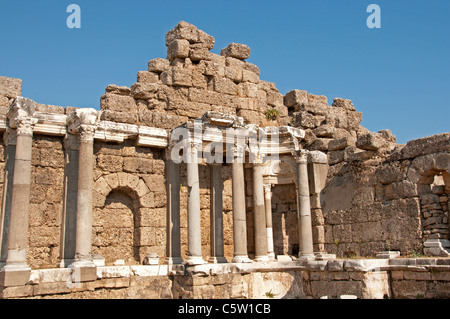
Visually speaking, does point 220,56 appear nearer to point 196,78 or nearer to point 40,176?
point 196,78

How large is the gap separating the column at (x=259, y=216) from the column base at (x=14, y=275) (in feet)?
20.6

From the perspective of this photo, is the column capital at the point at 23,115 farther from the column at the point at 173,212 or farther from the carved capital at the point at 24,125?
the column at the point at 173,212

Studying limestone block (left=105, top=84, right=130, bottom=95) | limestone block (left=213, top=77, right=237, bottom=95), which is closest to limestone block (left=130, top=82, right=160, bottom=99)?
limestone block (left=105, top=84, right=130, bottom=95)

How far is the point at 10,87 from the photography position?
12164 mm

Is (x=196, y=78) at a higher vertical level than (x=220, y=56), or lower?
lower

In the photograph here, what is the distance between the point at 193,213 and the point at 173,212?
0.94 m

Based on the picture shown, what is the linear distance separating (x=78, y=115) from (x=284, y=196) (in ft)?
24.6

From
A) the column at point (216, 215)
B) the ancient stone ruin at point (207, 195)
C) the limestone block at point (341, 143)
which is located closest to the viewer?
the ancient stone ruin at point (207, 195)

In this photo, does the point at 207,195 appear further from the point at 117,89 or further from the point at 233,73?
the point at 233,73

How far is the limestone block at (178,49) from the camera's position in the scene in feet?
48.6

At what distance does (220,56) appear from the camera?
52.2ft

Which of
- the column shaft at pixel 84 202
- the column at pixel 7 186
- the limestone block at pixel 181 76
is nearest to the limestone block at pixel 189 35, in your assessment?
the limestone block at pixel 181 76
